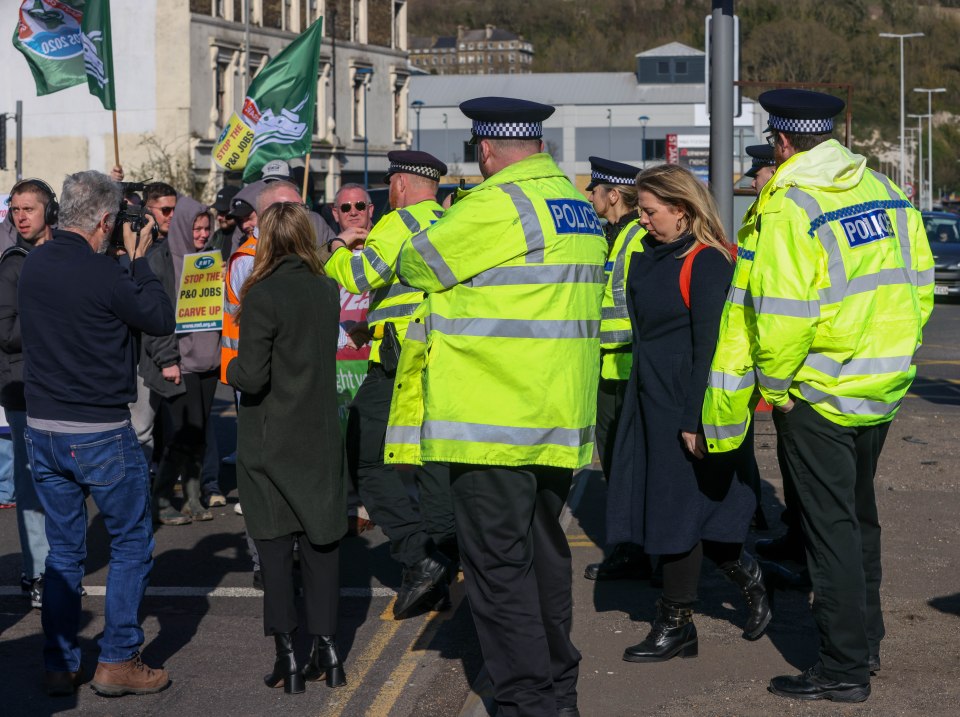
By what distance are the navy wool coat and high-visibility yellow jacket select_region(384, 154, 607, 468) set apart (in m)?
0.93

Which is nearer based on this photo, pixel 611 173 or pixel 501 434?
pixel 501 434

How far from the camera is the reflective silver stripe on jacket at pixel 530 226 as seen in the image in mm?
4656

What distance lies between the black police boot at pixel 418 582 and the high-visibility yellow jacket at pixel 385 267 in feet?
3.44

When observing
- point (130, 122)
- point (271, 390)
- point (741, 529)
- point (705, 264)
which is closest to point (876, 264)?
point (705, 264)

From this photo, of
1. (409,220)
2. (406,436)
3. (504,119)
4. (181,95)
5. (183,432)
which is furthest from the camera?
(181,95)

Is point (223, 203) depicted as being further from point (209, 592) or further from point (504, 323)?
point (504, 323)

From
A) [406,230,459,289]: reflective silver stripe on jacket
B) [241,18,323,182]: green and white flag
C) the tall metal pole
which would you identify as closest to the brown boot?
[406,230,459,289]: reflective silver stripe on jacket

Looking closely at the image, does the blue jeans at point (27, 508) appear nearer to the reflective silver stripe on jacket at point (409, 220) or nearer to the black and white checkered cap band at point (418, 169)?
the reflective silver stripe on jacket at point (409, 220)

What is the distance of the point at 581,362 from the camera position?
4.81 m

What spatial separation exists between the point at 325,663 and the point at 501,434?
1.47 m

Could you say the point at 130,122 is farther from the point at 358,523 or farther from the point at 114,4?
the point at 358,523

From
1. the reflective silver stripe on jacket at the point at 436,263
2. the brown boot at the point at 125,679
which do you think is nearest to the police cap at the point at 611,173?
the reflective silver stripe on jacket at the point at 436,263

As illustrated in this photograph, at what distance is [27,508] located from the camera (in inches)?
260

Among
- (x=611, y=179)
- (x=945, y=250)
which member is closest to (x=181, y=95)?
(x=945, y=250)
